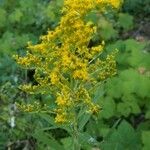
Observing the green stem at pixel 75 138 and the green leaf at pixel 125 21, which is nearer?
the green stem at pixel 75 138

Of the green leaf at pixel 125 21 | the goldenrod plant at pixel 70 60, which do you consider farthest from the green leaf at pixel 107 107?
the green leaf at pixel 125 21

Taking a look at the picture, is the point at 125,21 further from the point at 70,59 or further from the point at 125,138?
the point at 70,59

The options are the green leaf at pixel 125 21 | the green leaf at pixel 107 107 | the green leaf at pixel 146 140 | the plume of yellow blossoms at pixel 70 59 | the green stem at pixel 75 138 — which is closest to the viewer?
the plume of yellow blossoms at pixel 70 59

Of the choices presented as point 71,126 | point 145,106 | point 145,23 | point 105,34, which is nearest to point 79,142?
point 71,126

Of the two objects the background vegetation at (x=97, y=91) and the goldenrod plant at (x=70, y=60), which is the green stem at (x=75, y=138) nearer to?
the background vegetation at (x=97, y=91)

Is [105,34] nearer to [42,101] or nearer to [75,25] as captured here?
[42,101]

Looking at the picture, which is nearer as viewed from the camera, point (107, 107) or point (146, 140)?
point (146, 140)

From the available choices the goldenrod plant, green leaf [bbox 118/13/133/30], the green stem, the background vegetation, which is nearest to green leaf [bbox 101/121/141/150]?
the background vegetation

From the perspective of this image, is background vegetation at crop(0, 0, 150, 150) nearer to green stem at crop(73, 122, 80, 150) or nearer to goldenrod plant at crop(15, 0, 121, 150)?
green stem at crop(73, 122, 80, 150)

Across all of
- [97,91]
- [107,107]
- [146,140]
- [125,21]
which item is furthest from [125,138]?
[125,21]
